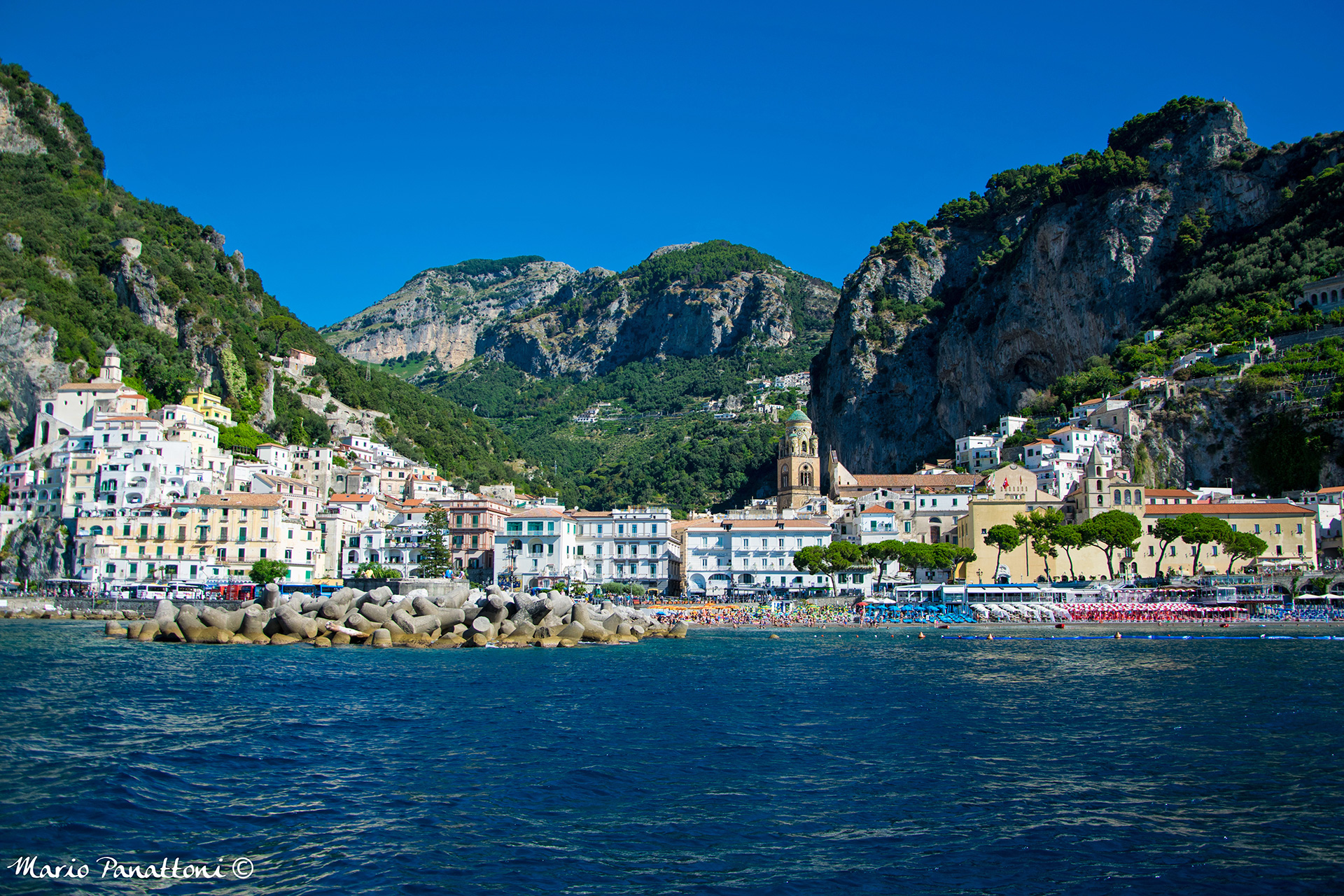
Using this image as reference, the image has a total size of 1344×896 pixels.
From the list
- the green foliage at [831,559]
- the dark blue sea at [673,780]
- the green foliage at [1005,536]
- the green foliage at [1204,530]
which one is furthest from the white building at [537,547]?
the green foliage at [1204,530]

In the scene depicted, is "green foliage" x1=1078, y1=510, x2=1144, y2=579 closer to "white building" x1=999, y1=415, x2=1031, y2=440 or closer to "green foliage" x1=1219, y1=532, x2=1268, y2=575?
"green foliage" x1=1219, y1=532, x2=1268, y2=575

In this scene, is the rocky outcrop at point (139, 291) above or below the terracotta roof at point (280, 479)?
above

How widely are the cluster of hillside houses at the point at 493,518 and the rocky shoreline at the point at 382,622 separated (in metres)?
19.8

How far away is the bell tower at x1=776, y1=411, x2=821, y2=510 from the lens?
9538cm

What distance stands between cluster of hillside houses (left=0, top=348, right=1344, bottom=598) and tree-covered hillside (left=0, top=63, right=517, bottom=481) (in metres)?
5.74

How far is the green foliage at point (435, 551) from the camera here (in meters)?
64.0

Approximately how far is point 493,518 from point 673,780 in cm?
5603

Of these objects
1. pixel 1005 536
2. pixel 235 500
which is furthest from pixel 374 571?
pixel 1005 536

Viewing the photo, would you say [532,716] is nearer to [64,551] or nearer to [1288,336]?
[64,551]

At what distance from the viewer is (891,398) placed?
382 ft

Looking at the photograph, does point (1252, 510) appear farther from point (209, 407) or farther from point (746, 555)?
point (209, 407)

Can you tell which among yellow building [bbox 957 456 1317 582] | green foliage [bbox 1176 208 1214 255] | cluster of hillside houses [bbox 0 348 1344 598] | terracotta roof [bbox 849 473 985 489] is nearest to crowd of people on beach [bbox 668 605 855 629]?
cluster of hillside houses [bbox 0 348 1344 598]

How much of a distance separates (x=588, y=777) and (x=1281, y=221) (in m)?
95.4

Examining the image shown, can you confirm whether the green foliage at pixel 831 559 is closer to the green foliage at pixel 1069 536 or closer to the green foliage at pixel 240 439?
the green foliage at pixel 1069 536
